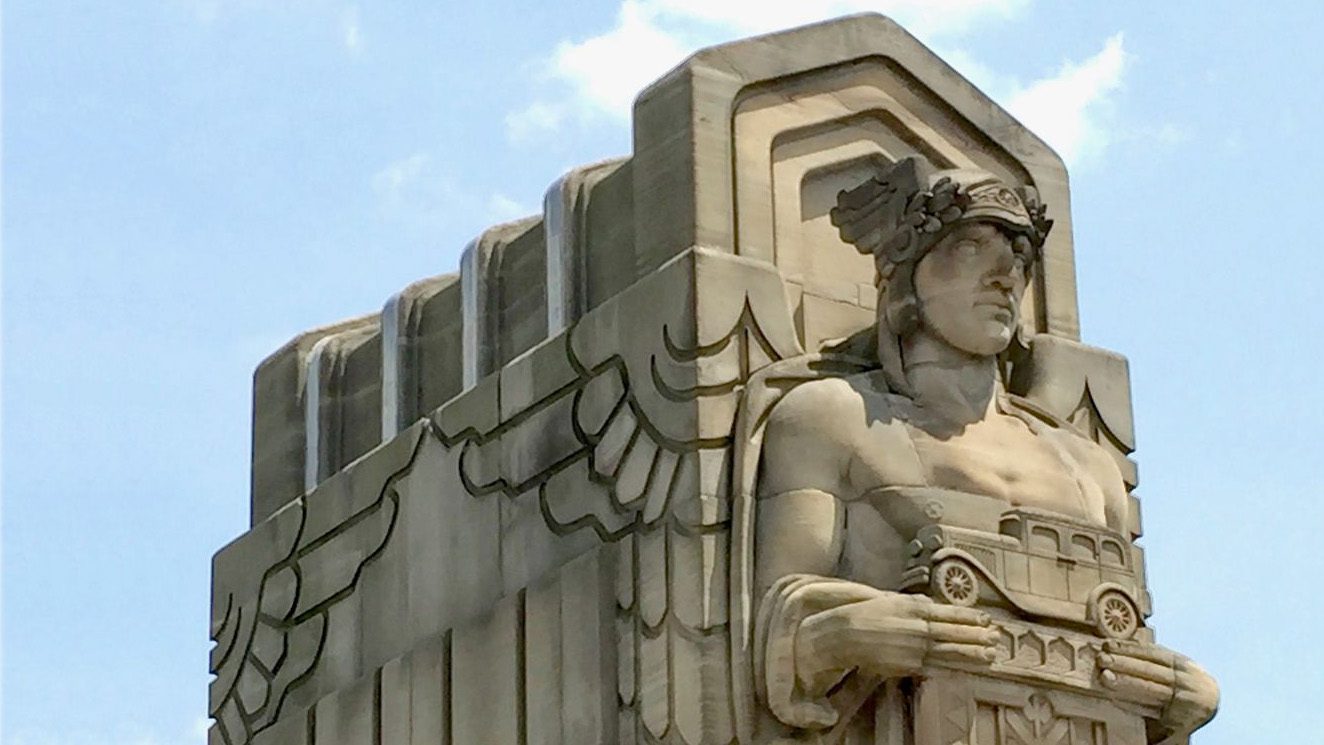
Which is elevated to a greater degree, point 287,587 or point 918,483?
point 287,587

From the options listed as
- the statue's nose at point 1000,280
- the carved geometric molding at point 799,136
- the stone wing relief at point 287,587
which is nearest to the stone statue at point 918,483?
the statue's nose at point 1000,280

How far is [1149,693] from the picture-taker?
1931cm

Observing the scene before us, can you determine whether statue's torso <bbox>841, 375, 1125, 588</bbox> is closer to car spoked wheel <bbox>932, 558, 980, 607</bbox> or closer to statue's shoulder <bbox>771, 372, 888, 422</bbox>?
statue's shoulder <bbox>771, 372, 888, 422</bbox>

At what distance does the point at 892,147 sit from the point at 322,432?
4328 mm

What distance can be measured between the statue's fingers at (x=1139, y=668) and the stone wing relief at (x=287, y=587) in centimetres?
470

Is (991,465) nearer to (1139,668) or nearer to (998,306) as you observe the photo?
(998,306)

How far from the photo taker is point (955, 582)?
61.8 ft

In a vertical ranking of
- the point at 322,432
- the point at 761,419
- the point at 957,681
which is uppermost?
the point at 322,432

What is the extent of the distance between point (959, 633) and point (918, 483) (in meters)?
1.01

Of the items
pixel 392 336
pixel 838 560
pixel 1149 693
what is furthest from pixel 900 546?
pixel 392 336

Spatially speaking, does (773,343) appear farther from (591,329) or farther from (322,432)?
(322,432)

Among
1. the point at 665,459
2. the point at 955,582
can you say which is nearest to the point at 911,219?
A: the point at 665,459

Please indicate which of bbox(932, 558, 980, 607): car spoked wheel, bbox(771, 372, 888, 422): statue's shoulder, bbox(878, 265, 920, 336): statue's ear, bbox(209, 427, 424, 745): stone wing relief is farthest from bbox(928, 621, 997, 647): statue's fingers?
bbox(209, 427, 424, 745): stone wing relief

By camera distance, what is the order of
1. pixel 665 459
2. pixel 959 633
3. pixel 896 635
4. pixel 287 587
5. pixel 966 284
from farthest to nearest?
pixel 287 587, pixel 966 284, pixel 665 459, pixel 959 633, pixel 896 635
